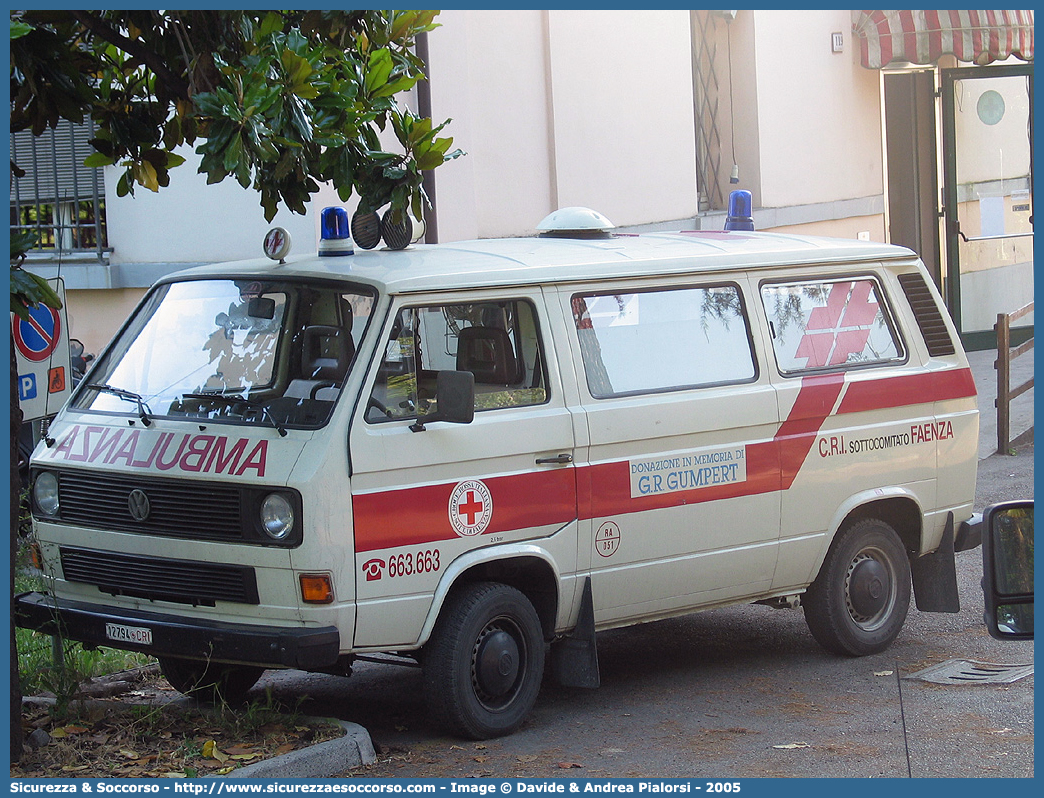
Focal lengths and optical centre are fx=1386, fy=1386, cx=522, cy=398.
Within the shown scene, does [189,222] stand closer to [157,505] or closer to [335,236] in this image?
[335,236]

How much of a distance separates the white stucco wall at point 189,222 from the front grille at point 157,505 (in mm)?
6359

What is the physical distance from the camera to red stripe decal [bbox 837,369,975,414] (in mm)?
7301

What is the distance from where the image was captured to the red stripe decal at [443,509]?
5695 mm

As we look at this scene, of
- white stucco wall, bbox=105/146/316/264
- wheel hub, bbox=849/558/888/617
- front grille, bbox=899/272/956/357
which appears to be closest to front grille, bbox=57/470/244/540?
wheel hub, bbox=849/558/888/617

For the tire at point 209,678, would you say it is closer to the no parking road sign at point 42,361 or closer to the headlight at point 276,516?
the headlight at point 276,516

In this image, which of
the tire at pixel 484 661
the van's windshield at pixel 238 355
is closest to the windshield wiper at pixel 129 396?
the van's windshield at pixel 238 355

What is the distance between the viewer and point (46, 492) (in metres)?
6.28

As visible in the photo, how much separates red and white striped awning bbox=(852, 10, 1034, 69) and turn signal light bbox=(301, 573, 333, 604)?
1449 centimetres

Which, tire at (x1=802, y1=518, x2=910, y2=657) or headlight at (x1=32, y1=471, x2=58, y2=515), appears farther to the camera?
tire at (x1=802, y1=518, x2=910, y2=657)

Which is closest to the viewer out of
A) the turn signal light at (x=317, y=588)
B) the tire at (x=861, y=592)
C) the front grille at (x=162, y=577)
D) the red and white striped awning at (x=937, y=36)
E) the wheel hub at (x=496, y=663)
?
the turn signal light at (x=317, y=588)

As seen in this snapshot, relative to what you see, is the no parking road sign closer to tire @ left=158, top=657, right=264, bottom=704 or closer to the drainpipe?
tire @ left=158, top=657, right=264, bottom=704

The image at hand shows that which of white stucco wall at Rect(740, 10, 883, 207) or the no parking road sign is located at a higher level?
white stucco wall at Rect(740, 10, 883, 207)

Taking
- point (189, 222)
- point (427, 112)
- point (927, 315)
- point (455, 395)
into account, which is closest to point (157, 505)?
point (455, 395)

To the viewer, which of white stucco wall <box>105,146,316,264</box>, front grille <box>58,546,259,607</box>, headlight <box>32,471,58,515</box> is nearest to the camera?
front grille <box>58,546,259,607</box>
